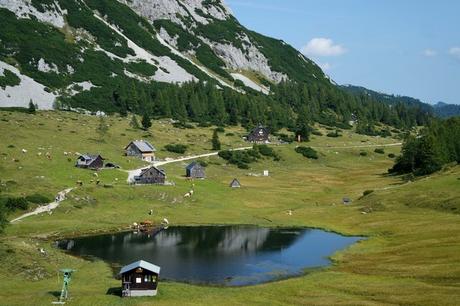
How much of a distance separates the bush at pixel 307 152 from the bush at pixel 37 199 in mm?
105464

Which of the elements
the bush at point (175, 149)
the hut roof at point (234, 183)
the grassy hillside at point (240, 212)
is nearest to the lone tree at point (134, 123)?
the grassy hillside at point (240, 212)

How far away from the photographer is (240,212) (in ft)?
382

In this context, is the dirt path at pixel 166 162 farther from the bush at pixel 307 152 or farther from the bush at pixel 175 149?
the bush at pixel 307 152

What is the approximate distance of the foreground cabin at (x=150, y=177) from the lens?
126 metres

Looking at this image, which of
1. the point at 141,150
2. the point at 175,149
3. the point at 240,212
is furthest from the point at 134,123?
the point at 240,212

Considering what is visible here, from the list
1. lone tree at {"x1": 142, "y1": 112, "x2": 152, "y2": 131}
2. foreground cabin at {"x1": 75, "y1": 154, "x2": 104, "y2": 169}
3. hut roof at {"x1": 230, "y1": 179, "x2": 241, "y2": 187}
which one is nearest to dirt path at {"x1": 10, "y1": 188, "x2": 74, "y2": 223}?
foreground cabin at {"x1": 75, "y1": 154, "x2": 104, "y2": 169}

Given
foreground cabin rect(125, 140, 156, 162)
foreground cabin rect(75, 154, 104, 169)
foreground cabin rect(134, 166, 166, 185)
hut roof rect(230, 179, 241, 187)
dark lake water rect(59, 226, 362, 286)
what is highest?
foreground cabin rect(125, 140, 156, 162)

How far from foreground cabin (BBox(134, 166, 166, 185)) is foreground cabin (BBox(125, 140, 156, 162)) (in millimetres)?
28128

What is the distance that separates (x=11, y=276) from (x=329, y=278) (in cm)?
3661

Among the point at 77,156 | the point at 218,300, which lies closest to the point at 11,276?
the point at 218,300

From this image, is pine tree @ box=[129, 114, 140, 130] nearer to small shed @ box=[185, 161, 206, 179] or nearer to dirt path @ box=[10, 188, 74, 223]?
small shed @ box=[185, 161, 206, 179]

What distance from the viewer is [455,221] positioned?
8938cm

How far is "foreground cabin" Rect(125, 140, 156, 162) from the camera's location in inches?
6122

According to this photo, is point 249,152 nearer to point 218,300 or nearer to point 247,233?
point 247,233
